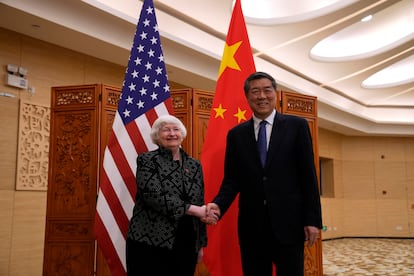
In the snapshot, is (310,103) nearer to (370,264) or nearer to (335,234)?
(370,264)

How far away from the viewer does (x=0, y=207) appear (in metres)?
5.44

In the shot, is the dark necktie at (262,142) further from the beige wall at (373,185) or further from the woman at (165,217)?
the beige wall at (373,185)

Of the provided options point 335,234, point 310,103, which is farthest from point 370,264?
point 335,234

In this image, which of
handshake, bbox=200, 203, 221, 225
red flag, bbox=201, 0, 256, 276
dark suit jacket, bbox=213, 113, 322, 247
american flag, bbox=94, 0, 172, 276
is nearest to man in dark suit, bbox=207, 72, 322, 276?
dark suit jacket, bbox=213, 113, 322, 247

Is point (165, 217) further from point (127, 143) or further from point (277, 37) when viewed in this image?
point (277, 37)

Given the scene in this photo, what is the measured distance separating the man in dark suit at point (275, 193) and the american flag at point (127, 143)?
119 centimetres

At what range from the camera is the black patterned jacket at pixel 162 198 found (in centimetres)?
247

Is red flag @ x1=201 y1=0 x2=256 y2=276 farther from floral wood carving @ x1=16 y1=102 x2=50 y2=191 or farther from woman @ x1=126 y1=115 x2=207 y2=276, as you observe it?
floral wood carving @ x1=16 y1=102 x2=50 y2=191

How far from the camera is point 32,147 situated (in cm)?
580

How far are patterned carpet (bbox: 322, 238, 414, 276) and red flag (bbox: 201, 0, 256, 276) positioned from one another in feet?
11.7

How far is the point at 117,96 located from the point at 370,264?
5.61 m

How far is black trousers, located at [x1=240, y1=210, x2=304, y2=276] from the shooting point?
219 centimetres

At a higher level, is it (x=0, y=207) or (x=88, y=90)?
(x=88, y=90)

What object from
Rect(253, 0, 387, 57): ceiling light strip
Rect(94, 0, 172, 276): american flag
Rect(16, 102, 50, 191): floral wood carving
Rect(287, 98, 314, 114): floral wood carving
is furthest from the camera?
Rect(253, 0, 387, 57): ceiling light strip
